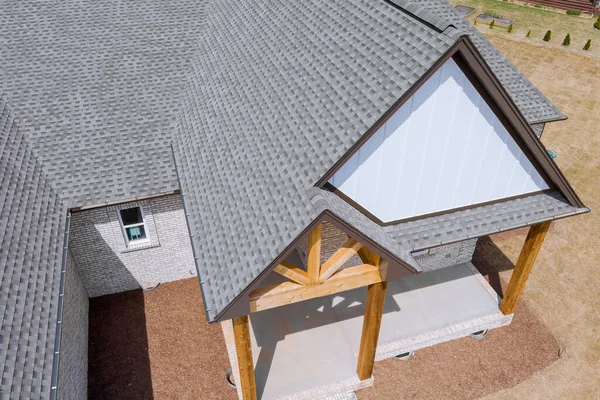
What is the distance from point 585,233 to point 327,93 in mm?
15613

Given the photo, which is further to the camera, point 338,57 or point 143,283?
point 143,283

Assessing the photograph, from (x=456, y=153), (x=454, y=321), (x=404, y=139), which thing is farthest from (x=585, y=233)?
(x=404, y=139)

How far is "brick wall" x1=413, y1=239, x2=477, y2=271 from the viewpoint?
56.7 feet

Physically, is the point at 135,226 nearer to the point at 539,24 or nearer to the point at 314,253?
the point at 314,253

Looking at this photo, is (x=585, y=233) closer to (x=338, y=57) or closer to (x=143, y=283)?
(x=338, y=57)

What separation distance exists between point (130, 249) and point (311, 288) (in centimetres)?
811

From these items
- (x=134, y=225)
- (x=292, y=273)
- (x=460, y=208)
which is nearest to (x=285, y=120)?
(x=292, y=273)

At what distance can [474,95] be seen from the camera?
10617 mm

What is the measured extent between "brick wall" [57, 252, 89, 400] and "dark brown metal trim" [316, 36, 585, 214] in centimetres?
812

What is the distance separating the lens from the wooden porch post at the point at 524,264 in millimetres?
13865

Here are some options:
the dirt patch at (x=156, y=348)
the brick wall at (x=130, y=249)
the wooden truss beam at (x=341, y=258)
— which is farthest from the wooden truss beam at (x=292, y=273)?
the brick wall at (x=130, y=249)

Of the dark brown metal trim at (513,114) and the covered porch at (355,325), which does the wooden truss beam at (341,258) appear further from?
the dark brown metal trim at (513,114)

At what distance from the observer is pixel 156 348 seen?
1535 cm

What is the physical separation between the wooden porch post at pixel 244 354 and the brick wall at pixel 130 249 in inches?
235
